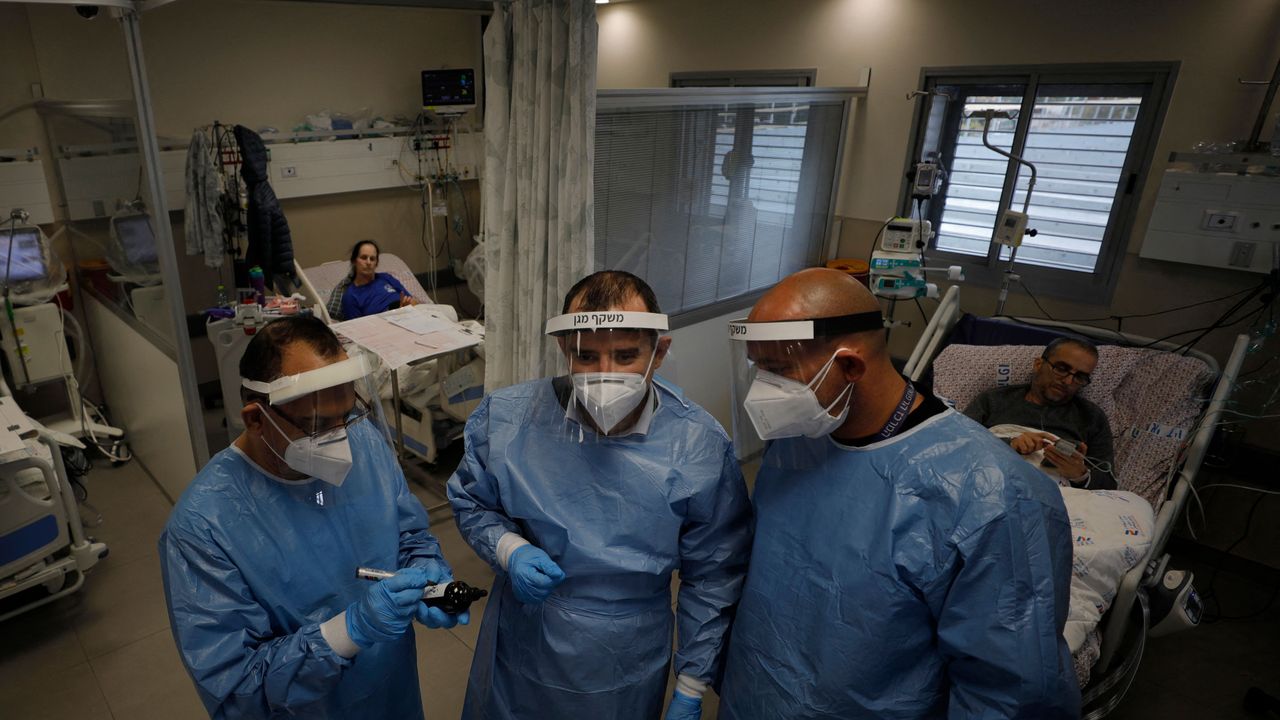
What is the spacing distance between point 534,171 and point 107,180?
211 centimetres

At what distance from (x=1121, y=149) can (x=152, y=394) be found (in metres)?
5.05

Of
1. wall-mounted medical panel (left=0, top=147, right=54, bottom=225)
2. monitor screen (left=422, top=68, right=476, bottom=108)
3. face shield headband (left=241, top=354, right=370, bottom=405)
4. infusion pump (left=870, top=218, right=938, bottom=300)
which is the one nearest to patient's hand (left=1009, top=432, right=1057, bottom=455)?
infusion pump (left=870, top=218, right=938, bottom=300)

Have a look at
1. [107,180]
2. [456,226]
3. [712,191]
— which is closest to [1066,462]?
[712,191]

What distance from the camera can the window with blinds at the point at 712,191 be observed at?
2947 mm

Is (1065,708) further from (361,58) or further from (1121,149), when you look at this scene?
(361,58)

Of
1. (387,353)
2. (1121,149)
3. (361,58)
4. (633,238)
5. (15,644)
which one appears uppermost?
(361,58)

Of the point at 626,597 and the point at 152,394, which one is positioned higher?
the point at 626,597

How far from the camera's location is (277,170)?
15.0 feet

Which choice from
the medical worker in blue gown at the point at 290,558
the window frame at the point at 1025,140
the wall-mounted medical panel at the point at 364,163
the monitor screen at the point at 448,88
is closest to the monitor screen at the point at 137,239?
the wall-mounted medical panel at the point at 364,163

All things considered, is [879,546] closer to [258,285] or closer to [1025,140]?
[258,285]

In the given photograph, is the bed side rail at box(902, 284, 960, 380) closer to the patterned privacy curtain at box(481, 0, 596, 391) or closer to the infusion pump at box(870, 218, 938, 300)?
the infusion pump at box(870, 218, 938, 300)

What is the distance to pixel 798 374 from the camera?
1.20 metres

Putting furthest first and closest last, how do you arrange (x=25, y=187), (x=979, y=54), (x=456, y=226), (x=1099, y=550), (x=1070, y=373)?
(x=456, y=226) < (x=979, y=54) < (x=25, y=187) < (x=1070, y=373) < (x=1099, y=550)

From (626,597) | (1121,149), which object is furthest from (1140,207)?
(626,597)
